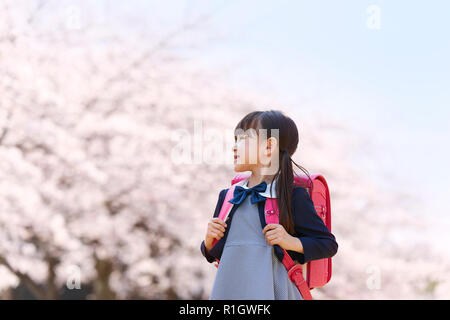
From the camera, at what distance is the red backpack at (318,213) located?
4.65 feet

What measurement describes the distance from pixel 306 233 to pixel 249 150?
27 centimetres

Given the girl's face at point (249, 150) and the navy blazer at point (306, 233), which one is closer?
the navy blazer at point (306, 233)

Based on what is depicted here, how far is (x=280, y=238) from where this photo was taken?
4.54 feet

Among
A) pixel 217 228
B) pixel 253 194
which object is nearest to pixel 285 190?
pixel 253 194

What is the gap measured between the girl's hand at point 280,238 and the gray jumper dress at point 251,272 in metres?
0.04

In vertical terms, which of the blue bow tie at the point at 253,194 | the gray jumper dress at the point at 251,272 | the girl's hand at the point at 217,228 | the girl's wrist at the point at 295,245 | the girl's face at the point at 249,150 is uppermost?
the girl's face at the point at 249,150

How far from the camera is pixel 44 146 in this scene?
4.84 metres

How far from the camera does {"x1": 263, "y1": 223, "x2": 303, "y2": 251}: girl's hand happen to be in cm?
139

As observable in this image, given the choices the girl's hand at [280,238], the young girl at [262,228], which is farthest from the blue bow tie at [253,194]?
the girl's hand at [280,238]

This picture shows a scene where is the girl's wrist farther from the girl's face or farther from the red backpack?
the girl's face

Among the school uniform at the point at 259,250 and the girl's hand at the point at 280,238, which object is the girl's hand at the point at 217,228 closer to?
the school uniform at the point at 259,250

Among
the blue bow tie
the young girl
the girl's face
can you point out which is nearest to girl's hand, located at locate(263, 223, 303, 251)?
the young girl
